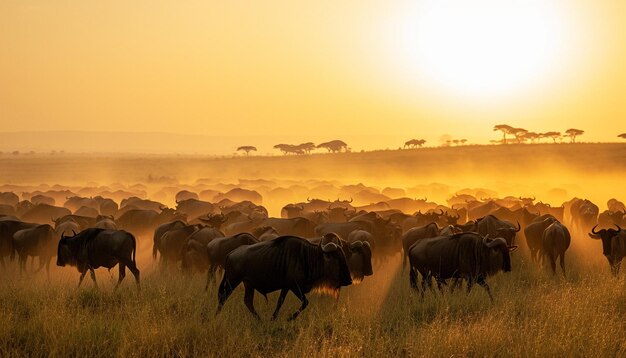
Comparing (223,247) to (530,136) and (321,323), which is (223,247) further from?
(530,136)

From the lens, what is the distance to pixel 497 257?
12031 millimetres

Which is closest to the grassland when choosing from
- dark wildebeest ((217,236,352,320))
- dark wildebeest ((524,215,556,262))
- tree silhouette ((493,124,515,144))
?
dark wildebeest ((524,215,556,262))

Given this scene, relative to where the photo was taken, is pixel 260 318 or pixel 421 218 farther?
pixel 421 218

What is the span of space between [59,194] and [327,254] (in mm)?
31190

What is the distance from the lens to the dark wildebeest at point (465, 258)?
11969 millimetres

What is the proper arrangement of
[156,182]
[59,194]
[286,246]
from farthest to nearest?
[156,182] → [59,194] → [286,246]

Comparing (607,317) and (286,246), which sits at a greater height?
(286,246)

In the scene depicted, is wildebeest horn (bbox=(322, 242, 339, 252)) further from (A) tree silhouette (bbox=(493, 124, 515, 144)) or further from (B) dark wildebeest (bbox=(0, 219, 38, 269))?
(A) tree silhouette (bbox=(493, 124, 515, 144))

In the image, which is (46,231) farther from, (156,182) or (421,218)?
(156,182)

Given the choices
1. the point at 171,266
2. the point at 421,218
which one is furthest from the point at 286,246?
the point at 421,218

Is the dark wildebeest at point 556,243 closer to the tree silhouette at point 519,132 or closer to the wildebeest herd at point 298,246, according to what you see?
the wildebeest herd at point 298,246

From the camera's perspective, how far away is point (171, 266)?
49.7ft

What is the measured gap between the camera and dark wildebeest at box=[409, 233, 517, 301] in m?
12.0

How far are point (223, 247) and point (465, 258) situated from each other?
207 inches
